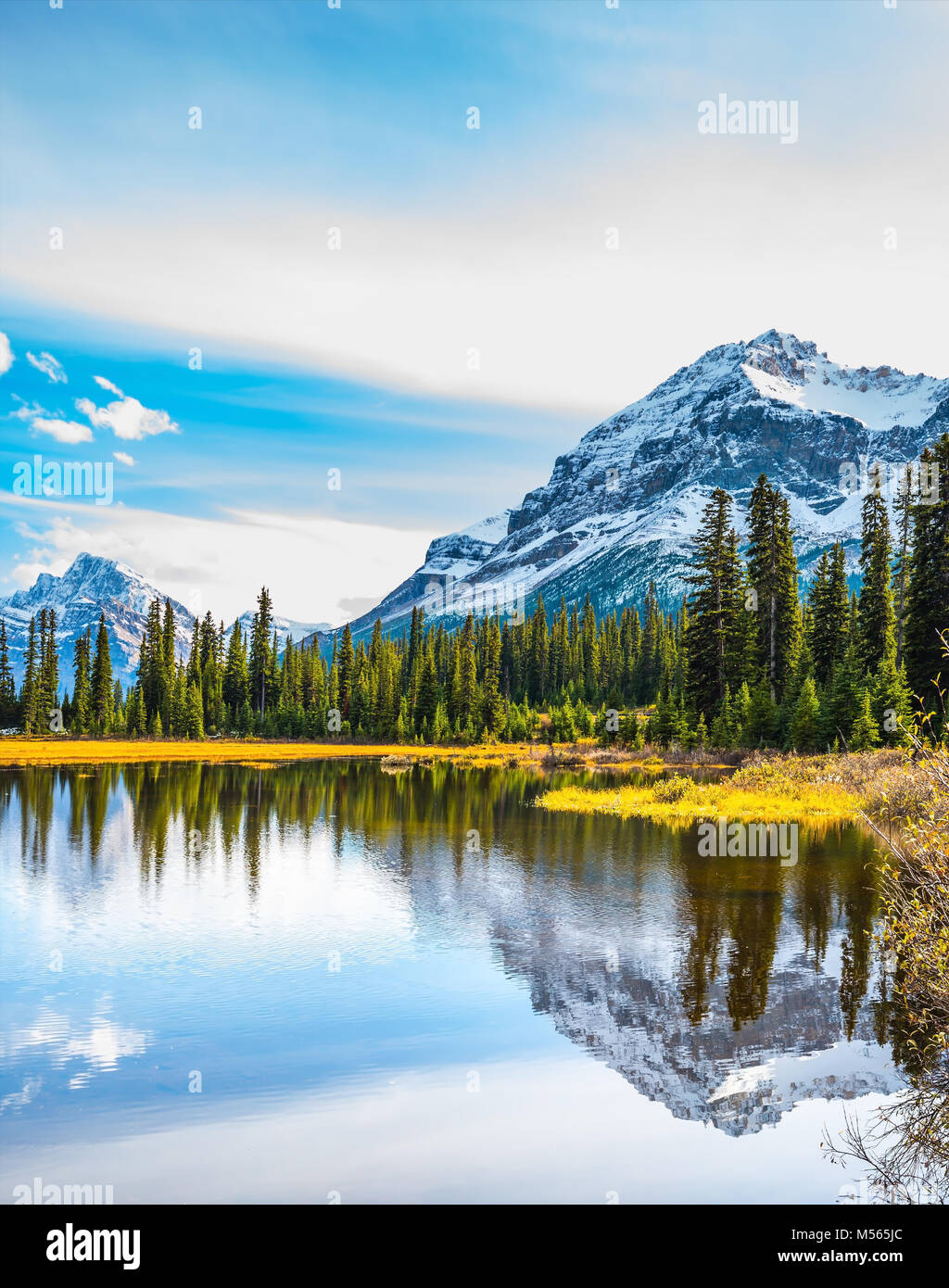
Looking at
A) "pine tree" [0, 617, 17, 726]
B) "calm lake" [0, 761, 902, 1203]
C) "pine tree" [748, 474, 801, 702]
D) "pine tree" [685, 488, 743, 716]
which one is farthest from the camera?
"pine tree" [0, 617, 17, 726]

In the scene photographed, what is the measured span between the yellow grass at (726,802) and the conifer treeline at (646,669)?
12.6 feet

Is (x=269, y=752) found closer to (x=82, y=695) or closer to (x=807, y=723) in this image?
(x=82, y=695)

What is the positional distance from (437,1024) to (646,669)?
131301 millimetres

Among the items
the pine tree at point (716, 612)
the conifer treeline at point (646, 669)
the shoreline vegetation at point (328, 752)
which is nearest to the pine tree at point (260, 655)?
the conifer treeline at point (646, 669)

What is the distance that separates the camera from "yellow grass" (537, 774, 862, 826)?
3634 centimetres

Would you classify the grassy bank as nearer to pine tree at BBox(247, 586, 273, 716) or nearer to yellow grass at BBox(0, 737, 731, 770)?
yellow grass at BBox(0, 737, 731, 770)

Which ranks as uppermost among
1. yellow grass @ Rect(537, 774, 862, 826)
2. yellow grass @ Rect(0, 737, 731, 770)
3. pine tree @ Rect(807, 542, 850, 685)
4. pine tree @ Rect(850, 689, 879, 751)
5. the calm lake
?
pine tree @ Rect(807, 542, 850, 685)

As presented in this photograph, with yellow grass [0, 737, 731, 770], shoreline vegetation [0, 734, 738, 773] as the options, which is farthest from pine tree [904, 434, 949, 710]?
yellow grass [0, 737, 731, 770]

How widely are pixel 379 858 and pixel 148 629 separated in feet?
345

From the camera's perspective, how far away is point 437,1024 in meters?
14.7

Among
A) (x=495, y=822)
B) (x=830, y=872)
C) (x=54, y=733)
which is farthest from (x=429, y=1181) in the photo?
(x=54, y=733)

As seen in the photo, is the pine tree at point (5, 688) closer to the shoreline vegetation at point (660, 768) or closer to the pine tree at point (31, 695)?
the pine tree at point (31, 695)

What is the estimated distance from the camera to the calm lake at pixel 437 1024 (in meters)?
10.3

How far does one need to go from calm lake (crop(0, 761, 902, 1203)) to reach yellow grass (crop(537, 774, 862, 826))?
600 centimetres
